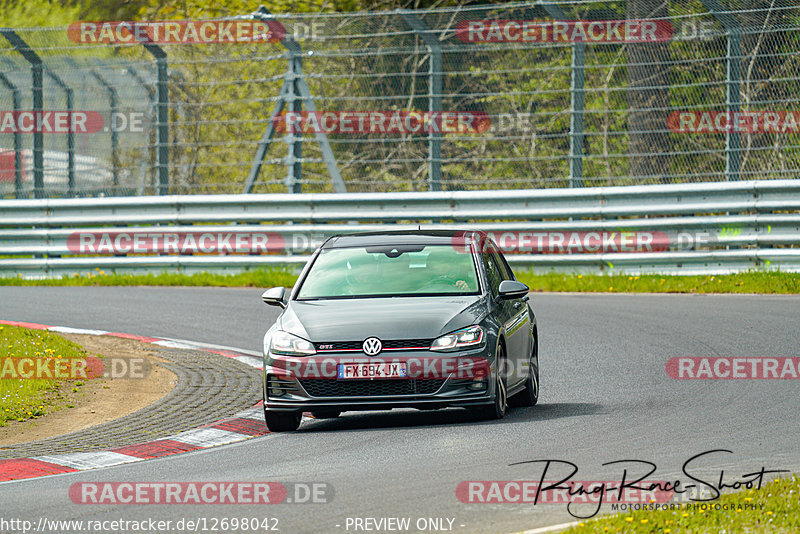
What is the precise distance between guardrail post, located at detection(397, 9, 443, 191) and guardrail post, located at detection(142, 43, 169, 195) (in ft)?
13.5

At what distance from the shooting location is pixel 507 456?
820cm

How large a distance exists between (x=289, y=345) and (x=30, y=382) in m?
3.39

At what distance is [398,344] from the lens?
941cm

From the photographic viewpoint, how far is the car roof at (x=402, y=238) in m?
11.0

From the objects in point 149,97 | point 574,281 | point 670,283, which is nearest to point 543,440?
point 670,283

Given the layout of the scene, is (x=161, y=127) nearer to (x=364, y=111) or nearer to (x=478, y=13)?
(x=364, y=111)

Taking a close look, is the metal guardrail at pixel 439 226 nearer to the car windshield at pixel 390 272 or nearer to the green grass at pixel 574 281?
the green grass at pixel 574 281

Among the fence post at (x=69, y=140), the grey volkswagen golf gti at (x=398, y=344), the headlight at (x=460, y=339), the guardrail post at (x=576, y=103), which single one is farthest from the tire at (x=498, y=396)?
the fence post at (x=69, y=140)

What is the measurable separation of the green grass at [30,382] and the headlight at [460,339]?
138 inches

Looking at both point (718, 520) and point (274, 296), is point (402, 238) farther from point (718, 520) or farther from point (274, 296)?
point (718, 520)

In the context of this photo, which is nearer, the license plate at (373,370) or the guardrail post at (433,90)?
the license plate at (373,370)

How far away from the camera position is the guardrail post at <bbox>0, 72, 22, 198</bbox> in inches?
878

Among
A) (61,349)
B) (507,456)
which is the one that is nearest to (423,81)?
(61,349)

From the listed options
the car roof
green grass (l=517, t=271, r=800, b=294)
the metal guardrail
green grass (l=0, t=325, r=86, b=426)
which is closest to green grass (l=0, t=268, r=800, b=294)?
green grass (l=517, t=271, r=800, b=294)
